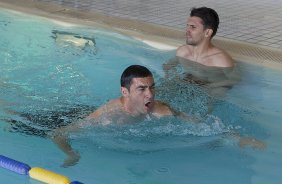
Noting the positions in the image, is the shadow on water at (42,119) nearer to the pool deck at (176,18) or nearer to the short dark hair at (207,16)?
the short dark hair at (207,16)

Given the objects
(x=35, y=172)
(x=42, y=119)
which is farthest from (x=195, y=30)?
(x=35, y=172)

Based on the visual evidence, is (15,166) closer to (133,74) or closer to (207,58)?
(133,74)

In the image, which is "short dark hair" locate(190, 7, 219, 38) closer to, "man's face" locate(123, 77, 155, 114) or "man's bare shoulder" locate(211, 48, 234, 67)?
"man's bare shoulder" locate(211, 48, 234, 67)

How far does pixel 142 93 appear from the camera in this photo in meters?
4.09

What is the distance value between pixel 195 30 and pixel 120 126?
1640 millimetres

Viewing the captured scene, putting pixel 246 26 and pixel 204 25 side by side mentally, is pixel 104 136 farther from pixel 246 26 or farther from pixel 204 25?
pixel 246 26

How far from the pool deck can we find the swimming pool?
360 mm

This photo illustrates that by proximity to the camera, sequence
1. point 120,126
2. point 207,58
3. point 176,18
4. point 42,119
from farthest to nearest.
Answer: point 176,18 < point 207,58 < point 42,119 < point 120,126

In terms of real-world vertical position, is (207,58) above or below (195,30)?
below

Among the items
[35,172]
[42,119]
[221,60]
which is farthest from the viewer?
[221,60]

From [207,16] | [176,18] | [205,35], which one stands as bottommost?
[176,18]

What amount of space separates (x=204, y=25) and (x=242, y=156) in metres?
1.81

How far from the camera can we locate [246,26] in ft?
24.3

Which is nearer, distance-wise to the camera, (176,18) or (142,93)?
(142,93)
